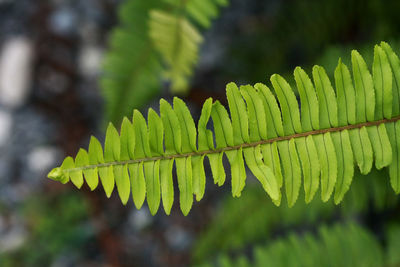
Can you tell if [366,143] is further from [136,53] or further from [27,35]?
[27,35]

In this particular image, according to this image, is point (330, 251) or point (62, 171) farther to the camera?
point (330, 251)

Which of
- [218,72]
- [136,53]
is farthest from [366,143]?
[218,72]

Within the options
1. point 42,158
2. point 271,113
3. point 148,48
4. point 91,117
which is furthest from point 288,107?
point 42,158

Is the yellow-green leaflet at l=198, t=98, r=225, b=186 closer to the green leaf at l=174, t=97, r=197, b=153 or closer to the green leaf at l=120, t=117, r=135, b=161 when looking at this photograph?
the green leaf at l=174, t=97, r=197, b=153

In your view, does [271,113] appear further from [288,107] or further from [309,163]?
[309,163]

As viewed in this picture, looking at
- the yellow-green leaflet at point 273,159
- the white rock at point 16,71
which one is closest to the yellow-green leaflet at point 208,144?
the yellow-green leaflet at point 273,159
